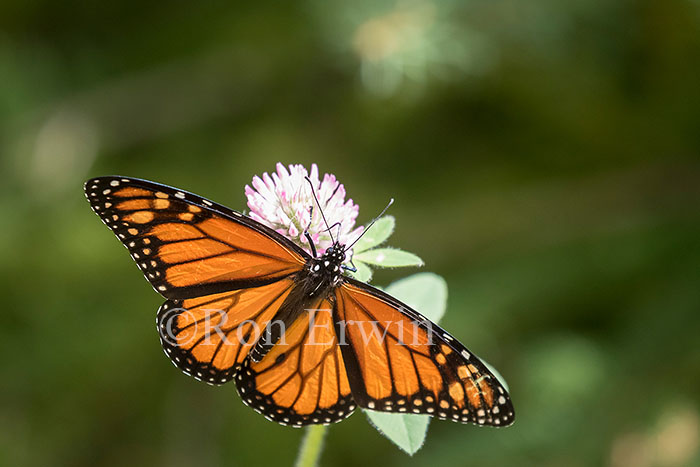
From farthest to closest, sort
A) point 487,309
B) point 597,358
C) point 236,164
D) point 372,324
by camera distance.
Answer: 1. point 236,164
2. point 487,309
3. point 597,358
4. point 372,324

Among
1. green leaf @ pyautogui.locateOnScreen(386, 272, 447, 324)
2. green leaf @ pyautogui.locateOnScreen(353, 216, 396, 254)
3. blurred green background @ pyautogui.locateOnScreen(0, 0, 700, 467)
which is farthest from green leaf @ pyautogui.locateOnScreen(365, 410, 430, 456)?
blurred green background @ pyautogui.locateOnScreen(0, 0, 700, 467)

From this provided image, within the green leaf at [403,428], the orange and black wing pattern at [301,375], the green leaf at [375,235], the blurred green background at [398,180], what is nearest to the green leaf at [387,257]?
the green leaf at [375,235]

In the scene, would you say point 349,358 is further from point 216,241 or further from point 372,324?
point 216,241

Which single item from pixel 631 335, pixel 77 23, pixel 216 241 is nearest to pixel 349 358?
pixel 216 241

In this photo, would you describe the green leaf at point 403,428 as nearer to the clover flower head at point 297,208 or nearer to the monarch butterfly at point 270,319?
the monarch butterfly at point 270,319

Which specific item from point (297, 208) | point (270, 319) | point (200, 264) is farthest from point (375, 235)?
point (200, 264)
